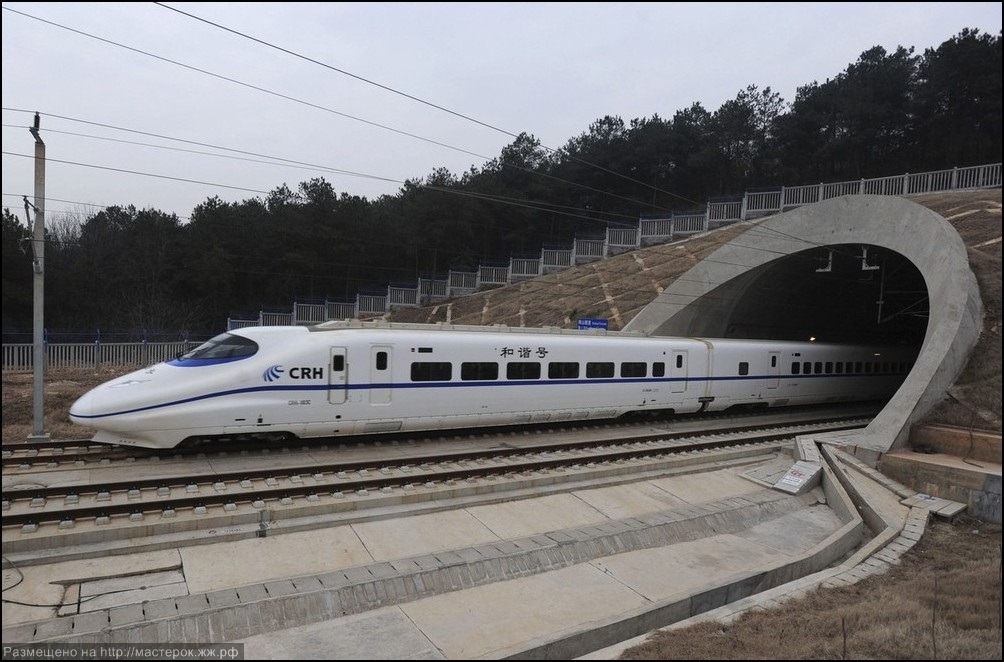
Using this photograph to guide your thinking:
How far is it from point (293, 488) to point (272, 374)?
3.00 meters

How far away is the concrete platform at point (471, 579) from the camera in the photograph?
651 cm

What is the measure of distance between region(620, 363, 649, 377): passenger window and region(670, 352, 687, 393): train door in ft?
3.58

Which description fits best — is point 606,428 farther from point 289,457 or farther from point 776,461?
point 289,457

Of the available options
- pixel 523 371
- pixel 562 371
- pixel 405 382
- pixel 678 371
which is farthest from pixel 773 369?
pixel 405 382

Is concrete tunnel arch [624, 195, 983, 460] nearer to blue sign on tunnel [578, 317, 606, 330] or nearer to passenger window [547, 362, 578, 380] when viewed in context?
blue sign on tunnel [578, 317, 606, 330]

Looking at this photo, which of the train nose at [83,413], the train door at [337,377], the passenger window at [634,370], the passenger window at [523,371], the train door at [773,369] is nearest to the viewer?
the train nose at [83,413]

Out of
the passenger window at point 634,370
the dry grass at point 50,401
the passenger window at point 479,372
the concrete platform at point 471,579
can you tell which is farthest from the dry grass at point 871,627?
the dry grass at point 50,401

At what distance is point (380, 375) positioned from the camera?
1335 centimetres

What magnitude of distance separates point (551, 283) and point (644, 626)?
35647 mm

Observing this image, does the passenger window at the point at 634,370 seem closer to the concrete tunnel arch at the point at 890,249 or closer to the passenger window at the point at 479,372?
the passenger window at the point at 479,372

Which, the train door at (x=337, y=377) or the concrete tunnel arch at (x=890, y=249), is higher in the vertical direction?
the concrete tunnel arch at (x=890, y=249)

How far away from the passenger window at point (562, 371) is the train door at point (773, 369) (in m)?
8.98

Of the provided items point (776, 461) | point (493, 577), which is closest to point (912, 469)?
point (776, 461)

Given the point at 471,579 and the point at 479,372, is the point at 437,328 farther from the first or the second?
the point at 471,579
